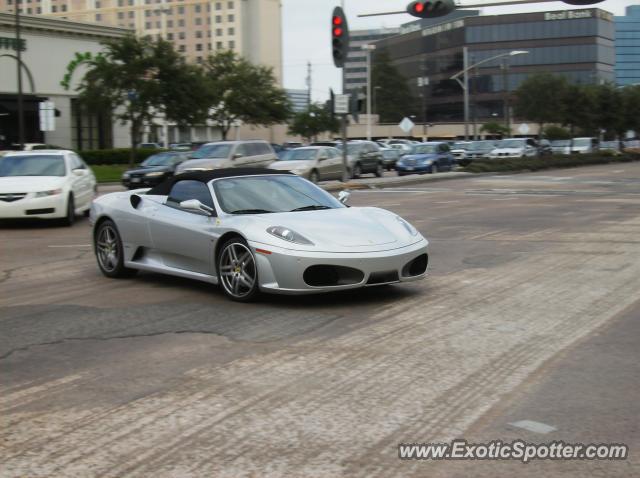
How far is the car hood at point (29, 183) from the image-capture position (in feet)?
54.4

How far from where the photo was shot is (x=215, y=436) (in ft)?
14.6

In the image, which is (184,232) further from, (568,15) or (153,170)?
(568,15)

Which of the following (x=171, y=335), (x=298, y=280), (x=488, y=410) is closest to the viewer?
(x=488, y=410)

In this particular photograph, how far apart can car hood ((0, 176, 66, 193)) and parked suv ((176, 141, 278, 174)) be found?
11.2m

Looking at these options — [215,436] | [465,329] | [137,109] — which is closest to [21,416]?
[215,436]

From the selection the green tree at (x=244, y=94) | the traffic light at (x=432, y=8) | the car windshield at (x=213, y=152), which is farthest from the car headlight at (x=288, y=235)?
the green tree at (x=244, y=94)

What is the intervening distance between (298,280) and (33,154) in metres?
12.1

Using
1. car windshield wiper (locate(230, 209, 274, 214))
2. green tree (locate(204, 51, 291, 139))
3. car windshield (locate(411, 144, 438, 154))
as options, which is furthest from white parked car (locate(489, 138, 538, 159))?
car windshield wiper (locate(230, 209, 274, 214))

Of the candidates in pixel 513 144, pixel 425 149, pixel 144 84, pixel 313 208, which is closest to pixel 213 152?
pixel 144 84

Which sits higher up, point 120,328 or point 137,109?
point 137,109

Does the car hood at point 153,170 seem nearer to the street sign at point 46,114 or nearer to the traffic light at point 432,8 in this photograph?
the street sign at point 46,114

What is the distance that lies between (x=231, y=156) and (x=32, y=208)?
13.3 metres

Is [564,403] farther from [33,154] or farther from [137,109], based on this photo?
[137,109]

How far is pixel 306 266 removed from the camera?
7750mm
